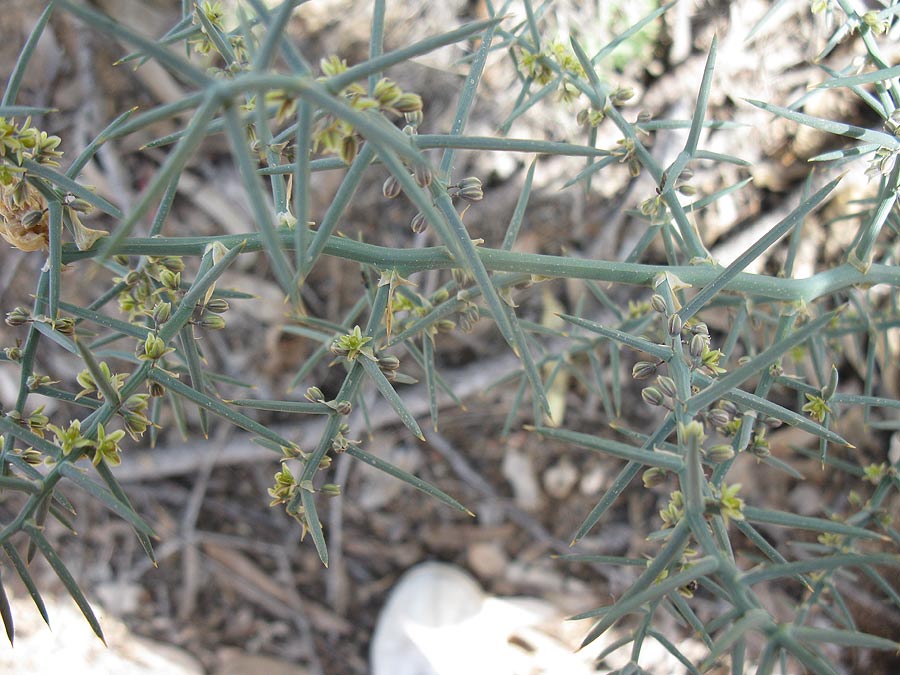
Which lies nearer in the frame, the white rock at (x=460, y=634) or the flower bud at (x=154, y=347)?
the flower bud at (x=154, y=347)

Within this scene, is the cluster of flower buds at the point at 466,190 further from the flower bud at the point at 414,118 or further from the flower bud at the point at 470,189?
the flower bud at the point at 414,118

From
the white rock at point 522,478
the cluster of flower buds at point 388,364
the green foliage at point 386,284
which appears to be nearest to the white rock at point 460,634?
the white rock at point 522,478

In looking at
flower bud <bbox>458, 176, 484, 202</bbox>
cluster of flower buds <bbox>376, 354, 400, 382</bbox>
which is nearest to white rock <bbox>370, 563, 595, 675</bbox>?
cluster of flower buds <bbox>376, 354, 400, 382</bbox>

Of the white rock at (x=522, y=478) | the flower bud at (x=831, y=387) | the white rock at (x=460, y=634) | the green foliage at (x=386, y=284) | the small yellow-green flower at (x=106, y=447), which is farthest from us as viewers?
the white rock at (x=522, y=478)

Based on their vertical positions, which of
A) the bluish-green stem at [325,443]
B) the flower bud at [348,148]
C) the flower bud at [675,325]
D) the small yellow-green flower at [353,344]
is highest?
the flower bud at [348,148]

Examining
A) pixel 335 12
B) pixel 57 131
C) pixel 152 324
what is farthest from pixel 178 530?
pixel 335 12

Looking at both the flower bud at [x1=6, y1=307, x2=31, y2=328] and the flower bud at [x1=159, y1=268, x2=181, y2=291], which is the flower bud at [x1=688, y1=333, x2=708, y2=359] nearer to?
the flower bud at [x1=159, y1=268, x2=181, y2=291]

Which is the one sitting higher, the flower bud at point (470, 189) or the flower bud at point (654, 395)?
the flower bud at point (470, 189)

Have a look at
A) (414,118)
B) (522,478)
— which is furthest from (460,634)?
(414,118)

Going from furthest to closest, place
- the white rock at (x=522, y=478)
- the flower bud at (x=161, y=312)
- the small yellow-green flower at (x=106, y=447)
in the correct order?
1. the white rock at (x=522, y=478)
2. the flower bud at (x=161, y=312)
3. the small yellow-green flower at (x=106, y=447)
